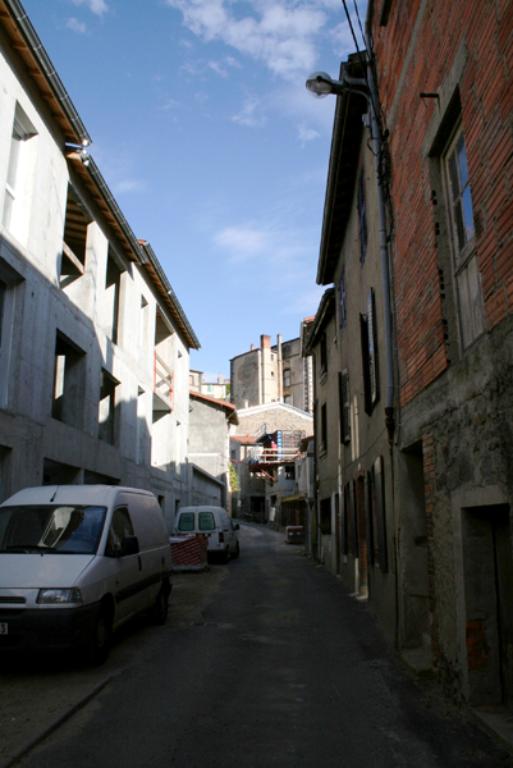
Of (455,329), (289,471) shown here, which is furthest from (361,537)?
(289,471)

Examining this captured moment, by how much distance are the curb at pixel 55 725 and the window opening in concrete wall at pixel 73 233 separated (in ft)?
33.1

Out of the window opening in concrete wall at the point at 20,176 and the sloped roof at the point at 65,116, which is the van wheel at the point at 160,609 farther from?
the sloped roof at the point at 65,116

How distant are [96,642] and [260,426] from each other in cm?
5200

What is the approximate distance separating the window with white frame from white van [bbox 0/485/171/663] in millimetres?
4622

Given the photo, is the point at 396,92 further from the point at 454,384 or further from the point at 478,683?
the point at 478,683

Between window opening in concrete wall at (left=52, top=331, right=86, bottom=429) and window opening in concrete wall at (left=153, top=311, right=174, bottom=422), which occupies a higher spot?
window opening in concrete wall at (left=153, top=311, right=174, bottom=422)

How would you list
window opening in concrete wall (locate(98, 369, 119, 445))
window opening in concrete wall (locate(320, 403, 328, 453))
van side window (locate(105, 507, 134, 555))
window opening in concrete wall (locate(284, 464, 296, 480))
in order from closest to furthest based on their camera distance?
van side window (locate(105, 507, 134, 555)) → window opening in concrete wall (locate(98, 369, 119, 445)) → window opening in concrete wall (locate(320, 403, 328, 453)) → window opening in concrete wall (locate(284, 464, 296, 480))

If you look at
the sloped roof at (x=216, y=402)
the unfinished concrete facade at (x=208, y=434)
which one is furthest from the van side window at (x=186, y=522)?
the unfinished concrete facade at (x=208, y=434)

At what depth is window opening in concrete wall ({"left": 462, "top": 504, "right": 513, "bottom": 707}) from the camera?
5.12 metres

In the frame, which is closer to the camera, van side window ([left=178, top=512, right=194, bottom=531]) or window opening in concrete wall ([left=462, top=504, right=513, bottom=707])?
window opening in concrete wall ([left=462, top=504, right=513, bottom=707])

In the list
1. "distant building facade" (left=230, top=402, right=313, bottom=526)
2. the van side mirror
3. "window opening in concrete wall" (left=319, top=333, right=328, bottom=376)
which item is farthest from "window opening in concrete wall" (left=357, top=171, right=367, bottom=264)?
"distant building facade" (left=230, top=402, right=313, bottom=526)

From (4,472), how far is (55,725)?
20.5ft

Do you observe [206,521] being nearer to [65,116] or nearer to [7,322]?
[7,322]

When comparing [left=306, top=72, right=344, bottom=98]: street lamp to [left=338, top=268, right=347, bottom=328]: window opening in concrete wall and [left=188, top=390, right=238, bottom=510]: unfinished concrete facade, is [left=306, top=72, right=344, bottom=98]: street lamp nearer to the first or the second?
[left=338, top=268, right=347, bottom=328]: window opening in concrete wall
